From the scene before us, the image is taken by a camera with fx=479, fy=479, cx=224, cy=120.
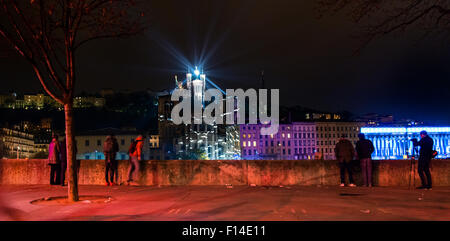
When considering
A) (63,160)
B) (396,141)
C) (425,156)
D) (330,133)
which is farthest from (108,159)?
(330,133)

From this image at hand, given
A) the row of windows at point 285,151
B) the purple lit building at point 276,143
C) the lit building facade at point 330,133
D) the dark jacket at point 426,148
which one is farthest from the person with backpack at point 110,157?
the lit building facade at point 330,133

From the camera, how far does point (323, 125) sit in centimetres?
19088

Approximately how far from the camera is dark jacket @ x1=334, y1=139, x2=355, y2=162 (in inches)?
695

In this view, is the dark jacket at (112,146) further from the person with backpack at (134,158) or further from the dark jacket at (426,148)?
the dark jacket at (426,148)

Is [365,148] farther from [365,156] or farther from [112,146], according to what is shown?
[112,146]

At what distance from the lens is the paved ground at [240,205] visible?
10.2 meters

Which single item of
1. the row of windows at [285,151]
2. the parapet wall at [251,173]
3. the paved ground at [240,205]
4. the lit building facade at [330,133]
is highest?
the lit building facade at [330,133]

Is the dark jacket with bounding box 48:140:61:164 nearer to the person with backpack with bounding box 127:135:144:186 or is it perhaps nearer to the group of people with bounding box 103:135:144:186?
the group of people with bounding box 103:135:144:186

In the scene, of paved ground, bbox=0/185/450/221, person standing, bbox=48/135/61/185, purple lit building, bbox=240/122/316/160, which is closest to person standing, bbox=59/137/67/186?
person standing, bbox=48/135/61/185

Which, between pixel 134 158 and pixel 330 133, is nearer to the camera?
pixel 134 158

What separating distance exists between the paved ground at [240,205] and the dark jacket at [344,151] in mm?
1710

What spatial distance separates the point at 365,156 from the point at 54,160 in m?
11.5

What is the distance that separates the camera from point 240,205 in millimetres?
11984

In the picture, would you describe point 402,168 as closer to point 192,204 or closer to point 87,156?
point 192,204
